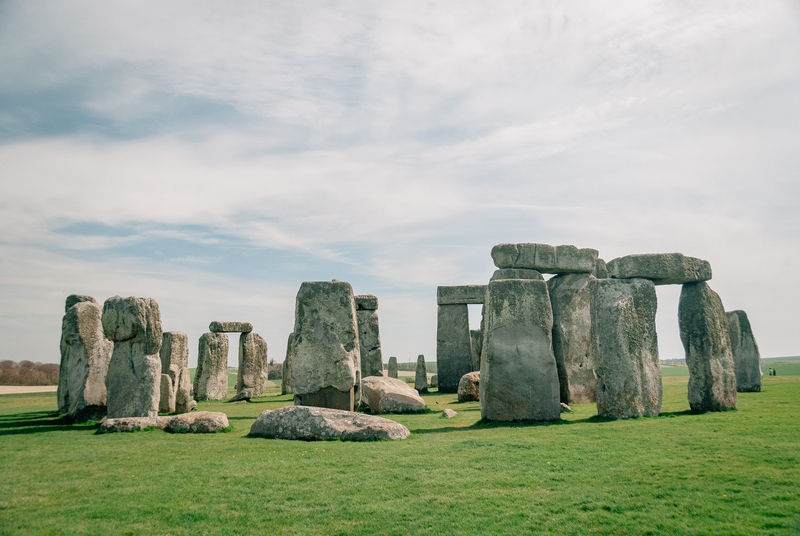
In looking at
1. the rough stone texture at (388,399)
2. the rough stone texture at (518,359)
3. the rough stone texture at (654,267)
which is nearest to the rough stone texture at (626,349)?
the rough stone texture at (654,267)

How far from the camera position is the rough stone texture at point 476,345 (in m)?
21.4

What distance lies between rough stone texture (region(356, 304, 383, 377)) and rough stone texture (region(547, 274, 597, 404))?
5.70 metres

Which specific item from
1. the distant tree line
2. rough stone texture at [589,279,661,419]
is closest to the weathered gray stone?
rough stone texture at [589,279,661,419]

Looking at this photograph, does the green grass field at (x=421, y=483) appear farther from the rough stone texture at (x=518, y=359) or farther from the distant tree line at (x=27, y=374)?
the distant tree line at (x=27, y=374)

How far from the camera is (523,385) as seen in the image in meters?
10.9

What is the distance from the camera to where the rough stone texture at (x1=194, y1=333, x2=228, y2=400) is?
20625 mm

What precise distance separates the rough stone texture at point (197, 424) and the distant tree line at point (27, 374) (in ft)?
74.9

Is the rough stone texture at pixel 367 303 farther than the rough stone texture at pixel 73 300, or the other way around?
the rough stone texture at pixel 367 303

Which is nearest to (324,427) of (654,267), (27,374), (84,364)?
(84,364)

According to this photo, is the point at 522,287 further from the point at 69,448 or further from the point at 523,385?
the point at 69,448

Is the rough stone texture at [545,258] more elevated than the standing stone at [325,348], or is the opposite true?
the rough stone texture at [545,258]

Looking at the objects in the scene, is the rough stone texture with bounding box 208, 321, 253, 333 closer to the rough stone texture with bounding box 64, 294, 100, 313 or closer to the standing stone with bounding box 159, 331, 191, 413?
the standing stone with bounding box 159, 331, 191, 413

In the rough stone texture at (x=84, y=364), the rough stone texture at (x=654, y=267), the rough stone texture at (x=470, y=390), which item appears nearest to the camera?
the rough stone texture at (x=654, y=267)

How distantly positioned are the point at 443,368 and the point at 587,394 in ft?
24.5
